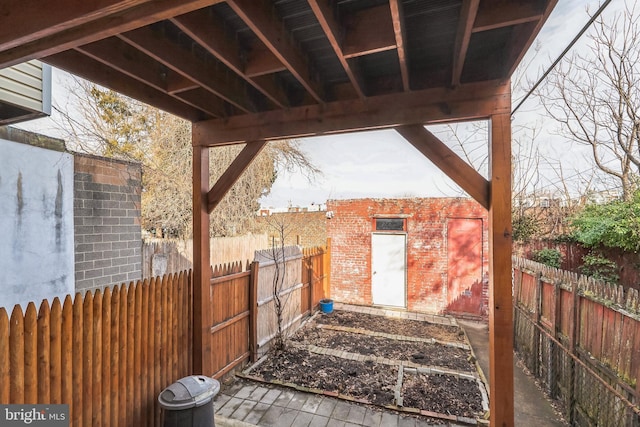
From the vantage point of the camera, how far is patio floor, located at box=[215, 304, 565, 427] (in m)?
3.03

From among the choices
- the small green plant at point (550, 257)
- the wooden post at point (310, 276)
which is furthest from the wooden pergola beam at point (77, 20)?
the small green plant at point (550, 257)

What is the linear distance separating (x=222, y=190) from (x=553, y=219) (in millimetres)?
8853

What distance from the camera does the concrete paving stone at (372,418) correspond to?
9.86ft

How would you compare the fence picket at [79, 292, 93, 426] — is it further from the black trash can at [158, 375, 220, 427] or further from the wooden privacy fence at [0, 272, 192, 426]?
the black trash can at [158, 375, 220, 427]

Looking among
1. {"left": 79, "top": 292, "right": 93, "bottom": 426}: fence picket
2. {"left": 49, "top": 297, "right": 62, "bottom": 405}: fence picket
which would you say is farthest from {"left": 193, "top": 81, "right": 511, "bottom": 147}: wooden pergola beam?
{"left": 49, "top": 297, "right": 62, "bottom": 405}: fence picket

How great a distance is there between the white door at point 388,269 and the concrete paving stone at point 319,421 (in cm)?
512

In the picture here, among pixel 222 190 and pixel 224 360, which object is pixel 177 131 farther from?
pixel 224 360

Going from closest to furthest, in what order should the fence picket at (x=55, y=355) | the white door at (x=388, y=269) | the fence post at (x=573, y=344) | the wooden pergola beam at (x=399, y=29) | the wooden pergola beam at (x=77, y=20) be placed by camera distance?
the wooden pergola beam at (x=77, y=20) → the wooden pergola beam at (x=399, y=29) → the fence picket at (x=55, y=355) → the fence post at (x=573, y=344) → the white door at (x=388, y=269)

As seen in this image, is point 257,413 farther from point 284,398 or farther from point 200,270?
point 200,270

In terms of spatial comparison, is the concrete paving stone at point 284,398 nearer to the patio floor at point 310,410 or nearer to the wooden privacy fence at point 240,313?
the patio floor at point 310,410

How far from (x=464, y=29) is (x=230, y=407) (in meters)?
4.16

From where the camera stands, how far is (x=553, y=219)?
7.81 m

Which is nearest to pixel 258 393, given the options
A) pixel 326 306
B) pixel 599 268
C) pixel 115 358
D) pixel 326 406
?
pixel 326 406

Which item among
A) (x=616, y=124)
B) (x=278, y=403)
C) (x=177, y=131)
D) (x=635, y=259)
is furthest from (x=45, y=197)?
(x=616, y=124)
